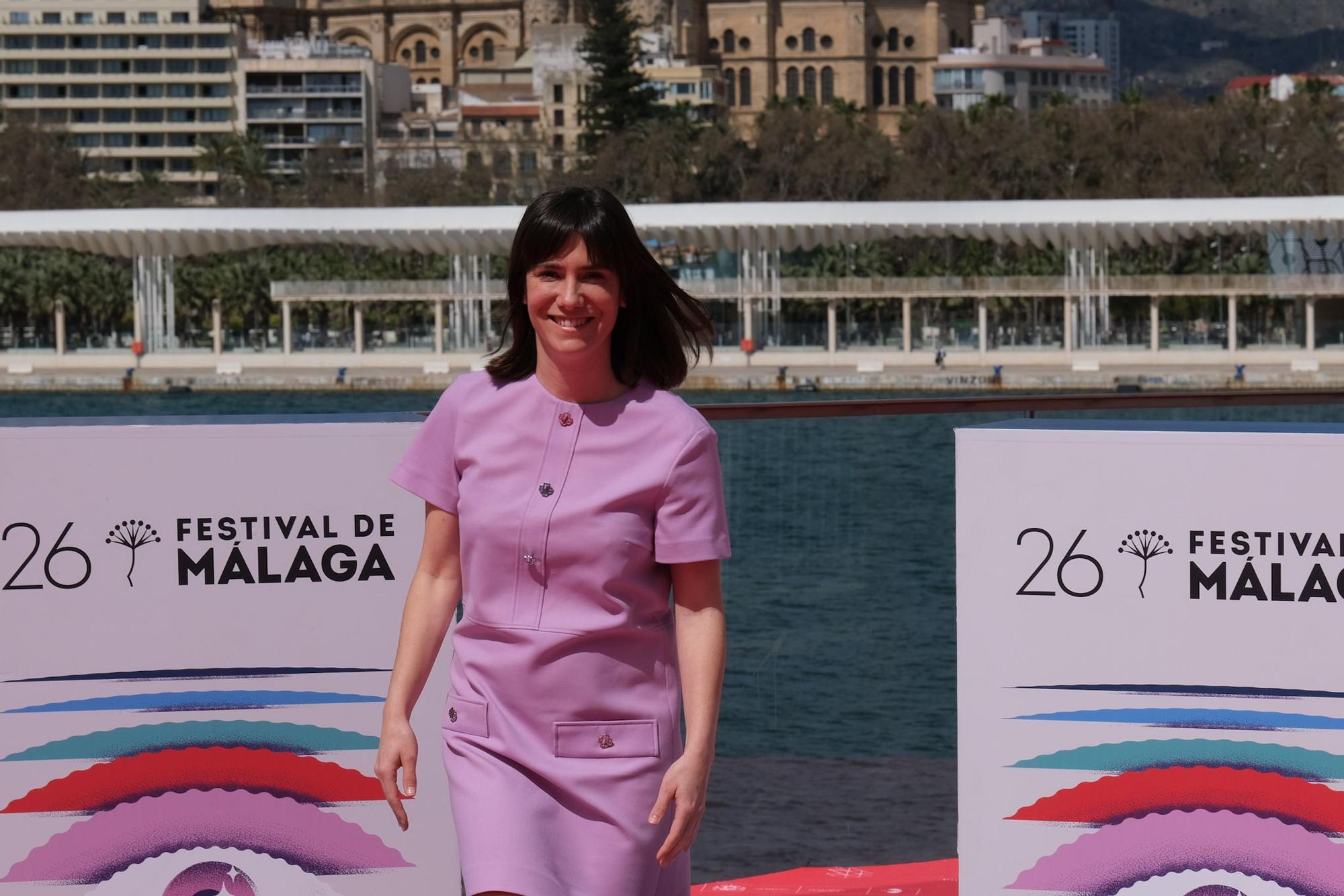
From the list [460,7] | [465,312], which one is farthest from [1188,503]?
[460,7]

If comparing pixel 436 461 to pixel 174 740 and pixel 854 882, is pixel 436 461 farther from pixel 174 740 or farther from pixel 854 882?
pixel 854 882

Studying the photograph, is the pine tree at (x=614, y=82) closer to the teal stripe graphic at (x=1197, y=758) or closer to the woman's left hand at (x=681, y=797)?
the teal stripe graphic at (x=1197, y=758)

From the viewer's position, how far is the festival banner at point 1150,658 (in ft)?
13.0

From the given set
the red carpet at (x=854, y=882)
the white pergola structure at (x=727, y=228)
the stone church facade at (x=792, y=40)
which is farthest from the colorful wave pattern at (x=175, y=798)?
the stone church facade at (x=792, y=40)

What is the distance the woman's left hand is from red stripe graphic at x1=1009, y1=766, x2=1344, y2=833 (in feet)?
4.40

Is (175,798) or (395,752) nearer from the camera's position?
(395,752)

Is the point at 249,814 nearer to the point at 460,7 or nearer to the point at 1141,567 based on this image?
the point at 1141,567

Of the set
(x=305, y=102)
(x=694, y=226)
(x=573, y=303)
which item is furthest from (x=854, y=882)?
(x=305, y=102)

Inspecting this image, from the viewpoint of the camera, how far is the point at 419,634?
316 centimetres

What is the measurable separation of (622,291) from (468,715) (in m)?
0.64

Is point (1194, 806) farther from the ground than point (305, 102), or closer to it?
closer to it

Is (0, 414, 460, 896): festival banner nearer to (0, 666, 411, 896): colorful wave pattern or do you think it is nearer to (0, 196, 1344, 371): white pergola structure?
(0, 666, 411, 896): colorful wave pattern

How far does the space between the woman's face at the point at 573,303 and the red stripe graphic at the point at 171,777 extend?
1396mm

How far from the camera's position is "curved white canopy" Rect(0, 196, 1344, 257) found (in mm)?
53875
